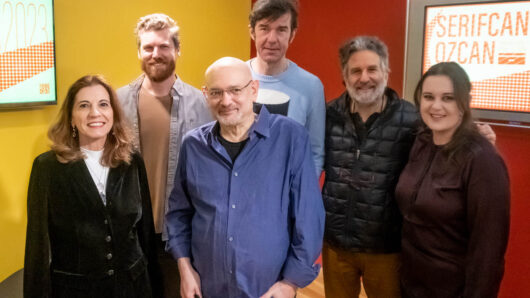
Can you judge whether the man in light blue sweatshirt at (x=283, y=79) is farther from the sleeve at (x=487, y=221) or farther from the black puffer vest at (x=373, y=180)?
the sleeve at (x=487, y=221)

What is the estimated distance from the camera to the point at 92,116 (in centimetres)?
170

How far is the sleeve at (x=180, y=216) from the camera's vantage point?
1.68 metres

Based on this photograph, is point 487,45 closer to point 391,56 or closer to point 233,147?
point 391,56

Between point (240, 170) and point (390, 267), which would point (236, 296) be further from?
point (390, 267)

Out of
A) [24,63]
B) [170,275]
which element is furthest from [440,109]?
[24,63]

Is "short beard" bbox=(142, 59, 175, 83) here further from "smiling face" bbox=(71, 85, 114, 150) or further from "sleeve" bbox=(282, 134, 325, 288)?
"sleeve" bbox=(282, 134, 325, 288)

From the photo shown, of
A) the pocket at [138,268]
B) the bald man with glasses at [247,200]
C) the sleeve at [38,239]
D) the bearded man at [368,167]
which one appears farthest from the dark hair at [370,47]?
the sleeve at [38,239]

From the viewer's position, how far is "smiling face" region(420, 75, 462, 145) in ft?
5.54

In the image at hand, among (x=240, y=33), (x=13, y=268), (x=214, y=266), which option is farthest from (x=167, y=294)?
(x=240, y=33)

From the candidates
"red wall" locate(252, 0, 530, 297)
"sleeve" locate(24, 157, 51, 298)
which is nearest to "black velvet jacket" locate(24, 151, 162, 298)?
"sleeve" locate(24, 157, 51, 298)

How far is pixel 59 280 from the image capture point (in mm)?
1664

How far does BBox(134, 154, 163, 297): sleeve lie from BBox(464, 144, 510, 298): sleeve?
1262 mm

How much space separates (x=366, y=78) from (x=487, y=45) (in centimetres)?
101

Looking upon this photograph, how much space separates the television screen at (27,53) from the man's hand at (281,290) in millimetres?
1777
